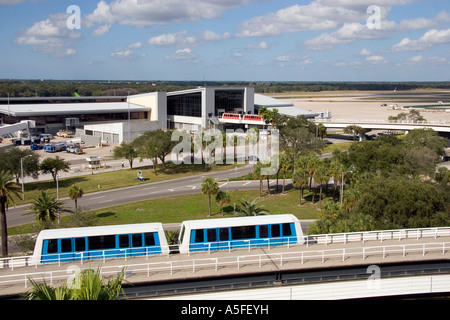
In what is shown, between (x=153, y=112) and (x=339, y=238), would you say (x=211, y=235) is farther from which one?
(x=153, y=112)

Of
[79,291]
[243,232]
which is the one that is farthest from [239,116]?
[79,291]

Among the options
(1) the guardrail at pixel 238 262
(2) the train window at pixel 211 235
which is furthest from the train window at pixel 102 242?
(2) the train window at pixel 211 235

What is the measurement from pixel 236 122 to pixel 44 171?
52.8 metres

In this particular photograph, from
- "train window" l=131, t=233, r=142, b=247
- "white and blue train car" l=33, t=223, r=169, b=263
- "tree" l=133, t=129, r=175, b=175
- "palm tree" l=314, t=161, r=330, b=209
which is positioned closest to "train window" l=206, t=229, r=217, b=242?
"white and blue train car" l=33, t=223, r=169, b=263

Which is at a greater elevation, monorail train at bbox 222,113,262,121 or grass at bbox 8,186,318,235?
monorail train at bbox 222,113,262,121

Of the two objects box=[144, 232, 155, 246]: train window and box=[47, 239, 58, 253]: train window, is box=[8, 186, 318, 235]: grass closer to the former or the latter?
box=[47, 239, 58, 253]: train window

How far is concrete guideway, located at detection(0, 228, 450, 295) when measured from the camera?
59.5 ft

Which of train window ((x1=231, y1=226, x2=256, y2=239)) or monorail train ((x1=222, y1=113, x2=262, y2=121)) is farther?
monorail train ((x1=222, y1=113, x2=262, y2=121))

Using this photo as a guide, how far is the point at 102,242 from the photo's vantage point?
21.8 m

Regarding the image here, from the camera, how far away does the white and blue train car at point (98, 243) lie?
68.9 feet

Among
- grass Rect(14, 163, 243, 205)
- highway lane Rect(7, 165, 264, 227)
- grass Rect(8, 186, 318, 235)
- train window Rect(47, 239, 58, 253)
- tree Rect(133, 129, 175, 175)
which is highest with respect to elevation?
tree Rect(133, 129, 175, 175)
